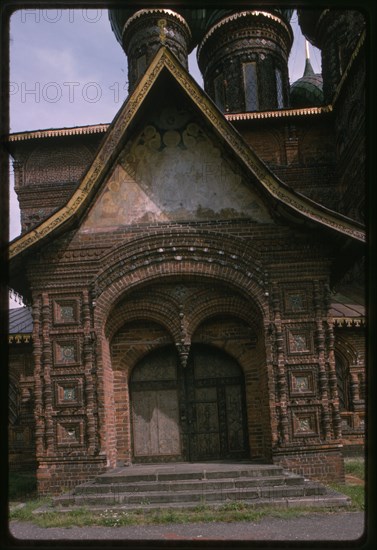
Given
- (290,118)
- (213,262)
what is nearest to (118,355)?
(213,262)

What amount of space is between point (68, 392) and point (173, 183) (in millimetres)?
3477

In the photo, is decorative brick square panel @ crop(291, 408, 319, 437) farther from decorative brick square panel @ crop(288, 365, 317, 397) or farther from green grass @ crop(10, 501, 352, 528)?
green grass @ crop(10, 501, 352, 528)

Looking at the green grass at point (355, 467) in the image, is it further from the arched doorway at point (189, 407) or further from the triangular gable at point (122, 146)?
the triangular gable at point (122, 146)

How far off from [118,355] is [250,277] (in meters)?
2.39

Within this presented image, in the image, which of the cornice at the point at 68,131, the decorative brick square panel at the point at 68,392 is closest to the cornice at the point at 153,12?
the cornice at the point at 68,131

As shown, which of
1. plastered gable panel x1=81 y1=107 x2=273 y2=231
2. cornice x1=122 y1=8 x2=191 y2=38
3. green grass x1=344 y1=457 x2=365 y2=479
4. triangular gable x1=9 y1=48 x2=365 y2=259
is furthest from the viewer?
cornice x1=122 y1=8 x2=191 y2=38

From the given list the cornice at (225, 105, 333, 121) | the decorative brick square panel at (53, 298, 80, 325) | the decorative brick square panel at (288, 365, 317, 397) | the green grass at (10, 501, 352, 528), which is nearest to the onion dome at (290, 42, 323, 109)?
the cornice at (225, 105, 333, 121)

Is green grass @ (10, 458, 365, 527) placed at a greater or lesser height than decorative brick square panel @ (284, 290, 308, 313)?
lesser

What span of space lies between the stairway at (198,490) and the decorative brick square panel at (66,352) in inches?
67.6

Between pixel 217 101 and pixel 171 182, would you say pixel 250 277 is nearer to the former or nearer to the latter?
pixel 171 182

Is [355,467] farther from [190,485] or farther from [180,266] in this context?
[180,266]

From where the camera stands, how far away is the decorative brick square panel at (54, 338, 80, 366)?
9.28m

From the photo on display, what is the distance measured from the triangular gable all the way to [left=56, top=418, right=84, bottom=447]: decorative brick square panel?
8.20 ft

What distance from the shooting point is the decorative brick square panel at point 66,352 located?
9.28 m
